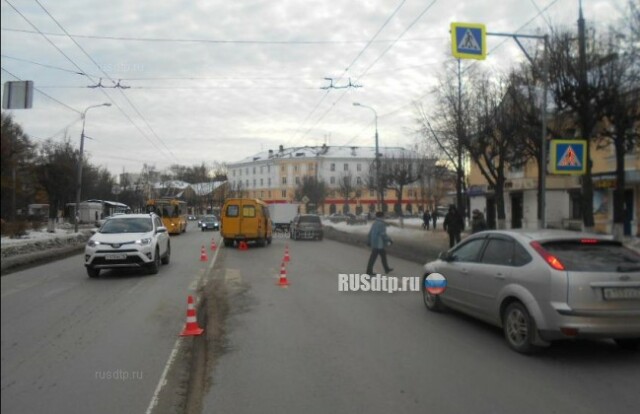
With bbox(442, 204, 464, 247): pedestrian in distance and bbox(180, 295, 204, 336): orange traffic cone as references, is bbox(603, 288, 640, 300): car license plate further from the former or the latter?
bbox(442, 204, 464, 247): pedestrian in distance

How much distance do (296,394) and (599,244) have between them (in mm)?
3959

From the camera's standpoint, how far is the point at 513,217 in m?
38.7

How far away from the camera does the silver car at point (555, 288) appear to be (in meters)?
5.71

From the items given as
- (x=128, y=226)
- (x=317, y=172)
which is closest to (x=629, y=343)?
(x=128, y=226)

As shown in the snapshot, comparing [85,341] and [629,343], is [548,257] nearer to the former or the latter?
[629,343]

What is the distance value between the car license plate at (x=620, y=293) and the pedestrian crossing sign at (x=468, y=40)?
21.6 feet

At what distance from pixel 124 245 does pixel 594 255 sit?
9.99 m

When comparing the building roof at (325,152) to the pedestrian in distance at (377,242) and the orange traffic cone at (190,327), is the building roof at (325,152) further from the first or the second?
the orange traffic cone at (190,327)

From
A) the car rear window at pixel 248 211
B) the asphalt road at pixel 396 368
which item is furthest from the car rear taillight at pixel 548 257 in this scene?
the car rear window at pixel 248 211

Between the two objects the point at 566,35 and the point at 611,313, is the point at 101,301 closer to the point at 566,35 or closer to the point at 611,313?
the point at 611,313

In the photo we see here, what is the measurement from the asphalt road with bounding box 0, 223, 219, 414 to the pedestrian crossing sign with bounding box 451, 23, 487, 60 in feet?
23.9

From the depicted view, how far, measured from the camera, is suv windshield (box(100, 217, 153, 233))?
1301 cm

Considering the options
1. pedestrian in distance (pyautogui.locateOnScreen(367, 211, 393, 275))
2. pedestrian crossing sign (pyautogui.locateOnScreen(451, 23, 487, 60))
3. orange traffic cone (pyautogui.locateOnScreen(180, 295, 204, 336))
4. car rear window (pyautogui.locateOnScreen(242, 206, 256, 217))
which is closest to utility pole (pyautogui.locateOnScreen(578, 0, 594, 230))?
pedestrian crossing sign (pyautogui.locateOnScreen(451, 23, 487, 60))

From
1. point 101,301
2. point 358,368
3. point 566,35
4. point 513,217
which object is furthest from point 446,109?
point 358,368
